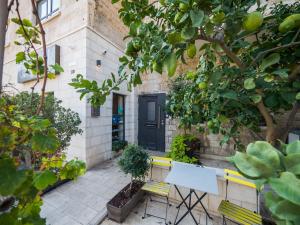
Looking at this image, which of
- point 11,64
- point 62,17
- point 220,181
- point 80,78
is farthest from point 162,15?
point 11,64

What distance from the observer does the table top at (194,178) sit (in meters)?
1.92

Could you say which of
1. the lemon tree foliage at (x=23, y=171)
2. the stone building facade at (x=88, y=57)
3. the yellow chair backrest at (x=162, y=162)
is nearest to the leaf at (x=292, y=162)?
the lemon tree foliage at (x=23, y=171)

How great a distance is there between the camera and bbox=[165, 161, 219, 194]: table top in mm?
1919

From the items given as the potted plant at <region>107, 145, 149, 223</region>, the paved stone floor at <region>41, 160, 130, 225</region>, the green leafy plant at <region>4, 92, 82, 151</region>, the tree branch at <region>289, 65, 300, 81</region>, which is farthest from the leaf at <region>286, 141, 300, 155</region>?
the green leafy plant at <region>4, 92, 82, 151</region>

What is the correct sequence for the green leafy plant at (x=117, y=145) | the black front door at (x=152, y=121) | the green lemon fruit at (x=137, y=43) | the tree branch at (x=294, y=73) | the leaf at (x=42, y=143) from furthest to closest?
the black front door at (x=152, y=121), the green leafy plant at (x=117, y=145), the tree branch at (x=294, y=73), the green lemon fruit at (x=137, y=43), the leaf at (x=42, y=143)

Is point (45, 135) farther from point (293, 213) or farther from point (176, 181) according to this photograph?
point (176, 181)

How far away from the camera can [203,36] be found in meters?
0.73

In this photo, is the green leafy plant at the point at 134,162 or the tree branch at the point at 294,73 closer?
the tree branch at the point at 294,73

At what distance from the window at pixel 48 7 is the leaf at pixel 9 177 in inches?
227

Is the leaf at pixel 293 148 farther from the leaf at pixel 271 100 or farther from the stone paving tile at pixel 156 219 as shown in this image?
the stone paving tile at pixel 156 219

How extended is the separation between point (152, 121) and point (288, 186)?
557 cm

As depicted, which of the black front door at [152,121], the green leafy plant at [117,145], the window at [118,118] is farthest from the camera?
the black front door at [152,121]

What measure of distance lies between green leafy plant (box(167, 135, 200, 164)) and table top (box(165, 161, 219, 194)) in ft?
3.57

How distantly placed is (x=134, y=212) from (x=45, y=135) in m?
2.52
